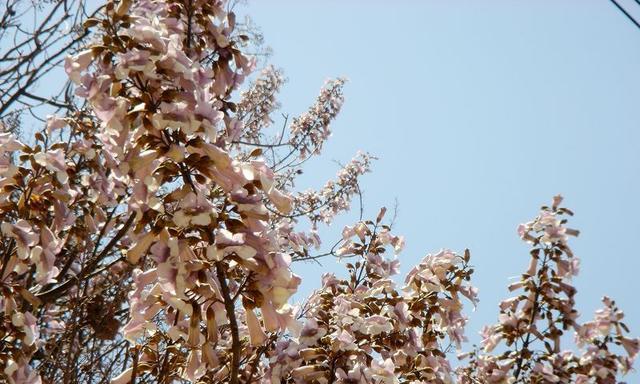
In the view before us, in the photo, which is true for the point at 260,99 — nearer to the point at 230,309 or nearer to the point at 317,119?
the point at 317,119

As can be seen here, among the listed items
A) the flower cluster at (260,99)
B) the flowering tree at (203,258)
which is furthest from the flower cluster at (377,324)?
the flower cluster at (260,99)

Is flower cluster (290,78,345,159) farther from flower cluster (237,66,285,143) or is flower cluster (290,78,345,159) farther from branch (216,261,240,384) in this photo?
branch (216,261,240,384)

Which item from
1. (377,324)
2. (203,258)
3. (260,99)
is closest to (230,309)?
(203,258)

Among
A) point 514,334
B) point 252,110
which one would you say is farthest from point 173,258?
point 252,110

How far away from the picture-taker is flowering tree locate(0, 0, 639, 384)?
1990 mm

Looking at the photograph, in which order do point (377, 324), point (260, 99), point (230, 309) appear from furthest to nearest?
point (260, 99), point (377, 324), point (230, 309)

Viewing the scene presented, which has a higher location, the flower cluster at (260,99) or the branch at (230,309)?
the flower cluster at (260,99)

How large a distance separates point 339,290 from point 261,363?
774 mm

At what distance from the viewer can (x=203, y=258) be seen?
6.70 feet

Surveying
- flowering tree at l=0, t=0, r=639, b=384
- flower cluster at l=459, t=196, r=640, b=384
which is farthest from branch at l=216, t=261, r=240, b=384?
flower cluster at l=459, t=196, r=640, b=384

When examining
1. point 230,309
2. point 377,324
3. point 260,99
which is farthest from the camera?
point 260,99

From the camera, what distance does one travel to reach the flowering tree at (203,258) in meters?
1.99

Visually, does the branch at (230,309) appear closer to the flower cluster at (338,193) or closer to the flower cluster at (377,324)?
the flower cluster at (377,324)

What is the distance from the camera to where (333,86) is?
27.1 ft
